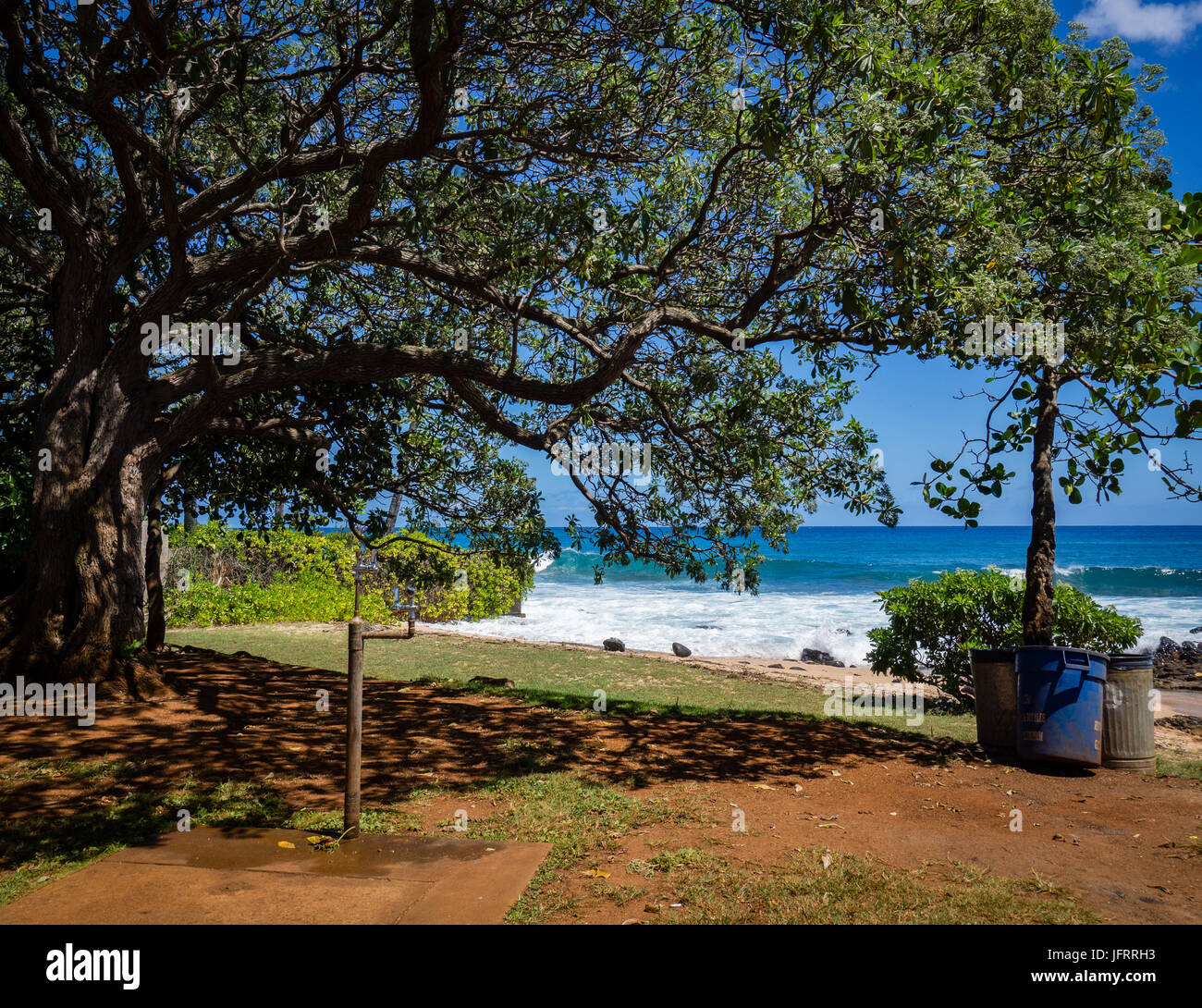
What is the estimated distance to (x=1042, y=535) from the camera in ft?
29.8

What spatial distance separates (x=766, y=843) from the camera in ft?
18.5

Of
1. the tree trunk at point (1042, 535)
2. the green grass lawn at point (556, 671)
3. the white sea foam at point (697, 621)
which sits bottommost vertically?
the white sea foam at point (697, 621)

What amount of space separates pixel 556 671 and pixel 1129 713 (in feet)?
31.2

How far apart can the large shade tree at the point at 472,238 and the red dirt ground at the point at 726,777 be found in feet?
5.50

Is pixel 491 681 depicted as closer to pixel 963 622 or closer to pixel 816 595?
pixel 963 622

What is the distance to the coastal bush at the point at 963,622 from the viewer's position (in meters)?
11.0

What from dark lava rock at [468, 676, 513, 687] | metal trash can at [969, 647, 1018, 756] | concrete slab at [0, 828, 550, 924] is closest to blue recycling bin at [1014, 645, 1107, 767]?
metal trash can at [969, 647, 1018, 756]

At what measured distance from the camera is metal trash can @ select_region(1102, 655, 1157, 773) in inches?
322

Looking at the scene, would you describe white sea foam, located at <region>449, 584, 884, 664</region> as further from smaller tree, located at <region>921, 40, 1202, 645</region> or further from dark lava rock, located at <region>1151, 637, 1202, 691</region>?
smaller tree, located at <region>921, 40, 1202, 645</region>

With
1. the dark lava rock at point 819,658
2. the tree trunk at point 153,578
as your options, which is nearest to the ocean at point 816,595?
the dark lava rock at point 819,658

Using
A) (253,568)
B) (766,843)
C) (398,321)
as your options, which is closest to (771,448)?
(766,843)

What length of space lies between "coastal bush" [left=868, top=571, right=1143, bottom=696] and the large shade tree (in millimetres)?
3280

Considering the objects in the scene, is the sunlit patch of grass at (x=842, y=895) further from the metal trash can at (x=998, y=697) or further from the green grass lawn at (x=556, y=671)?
the green grass lawn at (x=556, y=671)
